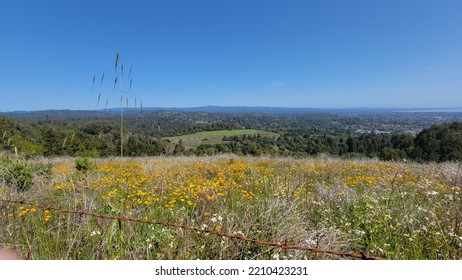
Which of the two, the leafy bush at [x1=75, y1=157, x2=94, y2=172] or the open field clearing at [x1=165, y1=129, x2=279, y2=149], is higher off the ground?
the leafy bush at [x1=75, y1=157, x2=94, y2=172]

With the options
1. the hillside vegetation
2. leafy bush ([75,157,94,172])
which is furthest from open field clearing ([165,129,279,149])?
leafy bush ([75,157,94,172])

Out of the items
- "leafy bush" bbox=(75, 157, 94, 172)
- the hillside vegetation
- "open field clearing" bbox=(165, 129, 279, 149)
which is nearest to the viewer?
the hillside vegetation

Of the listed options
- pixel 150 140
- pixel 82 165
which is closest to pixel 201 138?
pixel 82 165

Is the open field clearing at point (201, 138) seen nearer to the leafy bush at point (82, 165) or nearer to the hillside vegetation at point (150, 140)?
the hillside vegetation at point (150, 140)

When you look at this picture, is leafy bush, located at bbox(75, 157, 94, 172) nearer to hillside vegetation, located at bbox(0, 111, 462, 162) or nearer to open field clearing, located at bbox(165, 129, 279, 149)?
hillside vegetation, located at bbox(0, 111, 462, 162)

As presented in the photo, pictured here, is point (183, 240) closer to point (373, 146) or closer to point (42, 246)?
point (42, 246)

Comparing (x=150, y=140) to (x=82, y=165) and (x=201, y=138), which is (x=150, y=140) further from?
(x=201, y=138)

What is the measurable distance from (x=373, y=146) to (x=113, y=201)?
3999 cm

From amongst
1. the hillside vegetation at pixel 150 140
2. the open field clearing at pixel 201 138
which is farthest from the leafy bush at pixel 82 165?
the open field clearing at pixel 201 138

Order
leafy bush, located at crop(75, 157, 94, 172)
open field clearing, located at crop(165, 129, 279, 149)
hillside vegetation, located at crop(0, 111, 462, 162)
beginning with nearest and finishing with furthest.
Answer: hillside vegetation, located at crop(0, 111, 462, 162)
leafy bush, located at crop(75, 157, 94, 172)
open field clearing, located at crop(165, 129, 279, 149)

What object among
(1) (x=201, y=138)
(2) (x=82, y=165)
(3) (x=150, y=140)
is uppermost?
(3) (x=150, y=140)

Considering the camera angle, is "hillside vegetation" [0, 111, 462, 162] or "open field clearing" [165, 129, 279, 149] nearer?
"hillside vegetation" [0, 111, 462, 162]

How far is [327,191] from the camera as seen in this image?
449 cm
